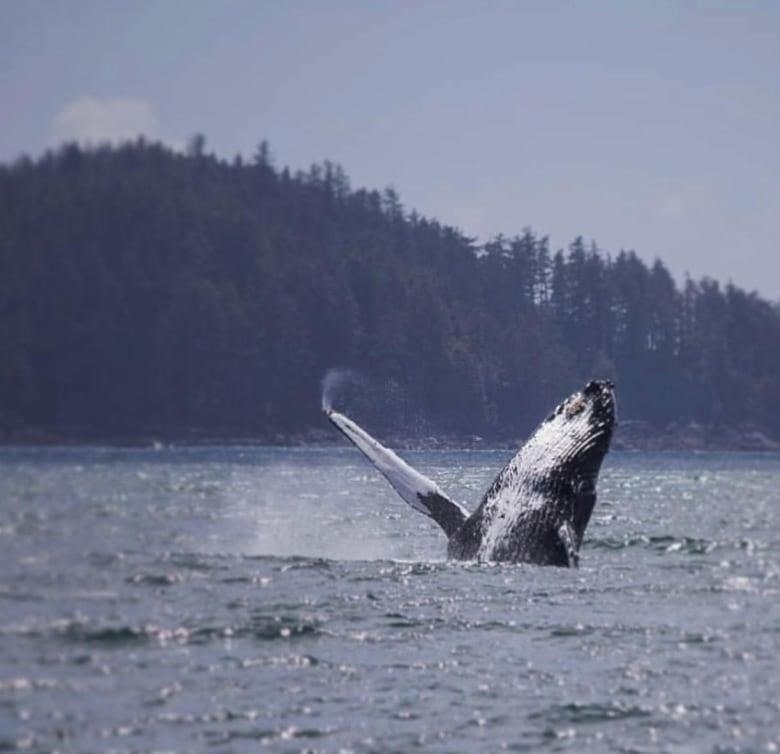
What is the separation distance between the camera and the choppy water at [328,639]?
6.84 metres

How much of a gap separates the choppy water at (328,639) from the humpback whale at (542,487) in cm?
33

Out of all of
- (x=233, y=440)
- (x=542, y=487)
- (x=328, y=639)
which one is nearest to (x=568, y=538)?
(x=542, y=487)

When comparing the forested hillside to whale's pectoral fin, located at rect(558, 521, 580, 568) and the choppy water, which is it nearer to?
the choppy water

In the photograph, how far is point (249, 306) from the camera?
1491cm

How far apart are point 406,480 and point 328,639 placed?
4344mm

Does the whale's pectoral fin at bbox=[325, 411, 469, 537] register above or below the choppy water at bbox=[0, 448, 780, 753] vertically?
above

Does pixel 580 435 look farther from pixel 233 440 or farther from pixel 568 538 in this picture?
pixel 233 440

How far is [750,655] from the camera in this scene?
12.4m

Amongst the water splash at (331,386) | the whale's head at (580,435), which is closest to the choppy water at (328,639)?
the whale's head at (580,435)

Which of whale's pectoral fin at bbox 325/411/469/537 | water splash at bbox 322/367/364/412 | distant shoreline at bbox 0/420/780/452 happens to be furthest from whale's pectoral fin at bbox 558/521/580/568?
distant shoreline at bbox 0/420/780/452

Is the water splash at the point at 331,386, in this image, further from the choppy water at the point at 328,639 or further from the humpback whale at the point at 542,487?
the choppy water at the point at 328,639

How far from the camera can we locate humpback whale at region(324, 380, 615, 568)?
51.1 ft

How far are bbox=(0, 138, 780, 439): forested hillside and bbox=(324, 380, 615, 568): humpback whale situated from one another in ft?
6.11

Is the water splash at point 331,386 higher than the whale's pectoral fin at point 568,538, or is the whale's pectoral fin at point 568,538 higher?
the water splash at point 331,386
